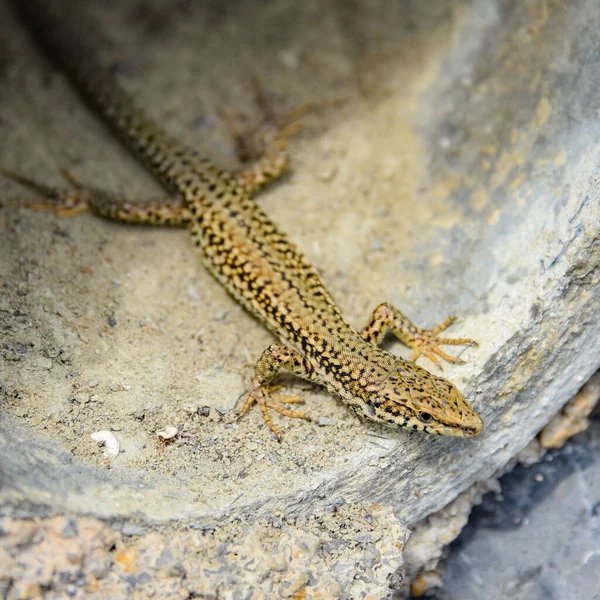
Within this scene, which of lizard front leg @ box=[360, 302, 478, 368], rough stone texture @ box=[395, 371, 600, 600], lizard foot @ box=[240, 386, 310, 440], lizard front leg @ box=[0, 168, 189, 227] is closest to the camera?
lizard foot @ box=[240, 386, 310, 440]

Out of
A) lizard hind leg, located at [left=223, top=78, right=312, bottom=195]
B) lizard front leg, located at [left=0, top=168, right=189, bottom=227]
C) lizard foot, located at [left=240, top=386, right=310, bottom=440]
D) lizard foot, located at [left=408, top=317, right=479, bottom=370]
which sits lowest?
lizard foot, located at [left=240, top=386, right=310, bottom=440]

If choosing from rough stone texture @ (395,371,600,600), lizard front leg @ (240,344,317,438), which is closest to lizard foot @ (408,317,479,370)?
lizard front leg @ (240,344,317,438)

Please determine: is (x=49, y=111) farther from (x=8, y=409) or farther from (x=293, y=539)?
(x=293, y=539)

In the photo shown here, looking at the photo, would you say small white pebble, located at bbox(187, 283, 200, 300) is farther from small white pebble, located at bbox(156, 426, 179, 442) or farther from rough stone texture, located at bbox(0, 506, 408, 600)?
rough stone texture, located at bbox(0, 506, 408, 600)

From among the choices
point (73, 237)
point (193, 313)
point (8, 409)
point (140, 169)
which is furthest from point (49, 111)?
point (8, 409)

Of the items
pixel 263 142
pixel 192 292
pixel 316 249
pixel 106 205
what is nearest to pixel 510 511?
pixel 316 249
